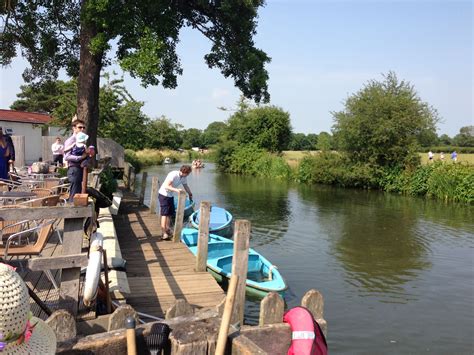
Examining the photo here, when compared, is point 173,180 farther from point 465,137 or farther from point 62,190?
point 465,137

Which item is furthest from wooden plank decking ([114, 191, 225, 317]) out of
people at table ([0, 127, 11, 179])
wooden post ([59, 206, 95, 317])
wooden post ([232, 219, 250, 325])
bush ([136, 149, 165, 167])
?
bush ([136, 149, 165, 167])

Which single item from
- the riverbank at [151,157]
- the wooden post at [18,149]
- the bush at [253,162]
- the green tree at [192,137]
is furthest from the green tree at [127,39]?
the green tree at [192,137]

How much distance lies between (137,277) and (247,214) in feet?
44.8

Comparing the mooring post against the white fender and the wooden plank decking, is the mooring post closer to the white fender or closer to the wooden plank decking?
the white fender

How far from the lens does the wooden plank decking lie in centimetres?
722

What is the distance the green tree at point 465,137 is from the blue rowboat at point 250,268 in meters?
92.9

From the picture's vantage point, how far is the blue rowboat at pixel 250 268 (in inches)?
359

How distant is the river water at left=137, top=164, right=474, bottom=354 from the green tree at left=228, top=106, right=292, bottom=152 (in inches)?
963

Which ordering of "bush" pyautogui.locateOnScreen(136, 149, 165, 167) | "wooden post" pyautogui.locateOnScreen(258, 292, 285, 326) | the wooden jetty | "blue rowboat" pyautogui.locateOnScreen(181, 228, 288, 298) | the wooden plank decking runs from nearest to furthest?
the wooden jetty → "wooden post" pyautogui.locateOnScreen(258, 292, 285, 326) → the wooden plank decking → "blue rowboat" pyautogui.locateOnScreen(181, 228, 288, 298) → "bush" pyautogui.locateOnScreen(136, 149, 165, 167)

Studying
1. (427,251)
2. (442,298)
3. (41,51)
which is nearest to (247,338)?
(442,298)

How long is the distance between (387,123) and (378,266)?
70.9 ft

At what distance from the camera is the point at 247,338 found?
9.57 feet

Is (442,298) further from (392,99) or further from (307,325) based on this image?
(392,99)

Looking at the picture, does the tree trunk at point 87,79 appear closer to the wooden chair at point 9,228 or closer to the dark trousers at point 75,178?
the dark trousers at point 75,178
